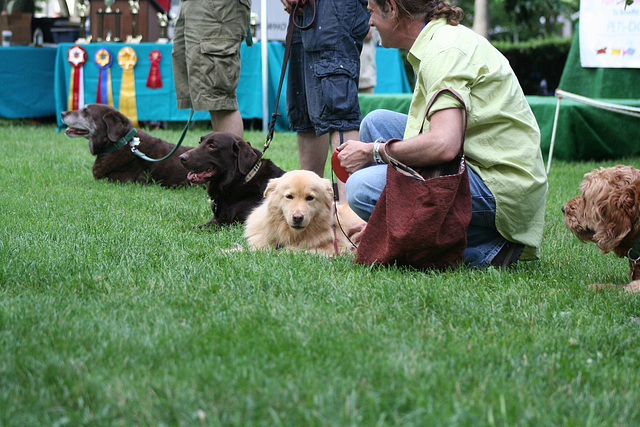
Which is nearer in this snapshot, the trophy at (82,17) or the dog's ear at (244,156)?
the dog's ear at (244,156)

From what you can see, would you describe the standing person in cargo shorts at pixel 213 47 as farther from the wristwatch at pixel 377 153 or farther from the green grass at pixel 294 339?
the wristwatch at pixel 377 153

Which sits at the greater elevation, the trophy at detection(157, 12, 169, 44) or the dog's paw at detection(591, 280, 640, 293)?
the trophy at detection(157, 12, 169, 44)

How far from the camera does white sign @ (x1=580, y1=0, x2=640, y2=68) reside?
26.4 ft

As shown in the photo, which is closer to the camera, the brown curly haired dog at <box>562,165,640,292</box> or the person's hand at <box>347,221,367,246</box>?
the brown curly haired dog at <box>562,165,640,292</box>

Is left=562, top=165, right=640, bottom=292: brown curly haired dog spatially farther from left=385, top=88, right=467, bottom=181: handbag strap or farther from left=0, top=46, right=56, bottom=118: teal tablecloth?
left=0, top=46, right=56, bottom=118: teal tablecloth

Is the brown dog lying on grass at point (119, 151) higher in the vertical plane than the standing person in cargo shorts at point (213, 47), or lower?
lower

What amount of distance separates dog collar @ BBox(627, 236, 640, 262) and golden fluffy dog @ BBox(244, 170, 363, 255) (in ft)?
5.01

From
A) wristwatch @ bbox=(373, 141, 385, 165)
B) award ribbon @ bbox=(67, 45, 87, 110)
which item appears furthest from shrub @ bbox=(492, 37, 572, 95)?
wristwatch @ bbox=(373, 141, 385, 165)

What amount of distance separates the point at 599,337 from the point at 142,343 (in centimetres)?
161

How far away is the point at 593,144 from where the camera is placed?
7.94 metres

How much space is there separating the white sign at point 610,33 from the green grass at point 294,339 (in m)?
5.48

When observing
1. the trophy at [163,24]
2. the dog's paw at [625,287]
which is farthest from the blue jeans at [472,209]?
the trophy at [163,24]

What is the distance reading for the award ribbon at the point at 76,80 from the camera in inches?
398

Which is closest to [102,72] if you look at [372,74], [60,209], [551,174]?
[372,74]
